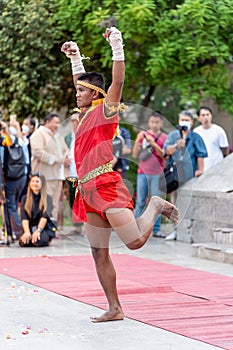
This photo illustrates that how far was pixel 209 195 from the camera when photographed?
12312 millimetres

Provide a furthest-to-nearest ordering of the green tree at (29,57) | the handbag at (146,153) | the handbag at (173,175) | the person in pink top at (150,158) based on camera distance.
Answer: the green tree at (29,57), the handbag at (173,175), the person in pink top at (150,158), the handbag at (146,153)

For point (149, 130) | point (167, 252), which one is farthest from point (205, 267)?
point (149, 130)

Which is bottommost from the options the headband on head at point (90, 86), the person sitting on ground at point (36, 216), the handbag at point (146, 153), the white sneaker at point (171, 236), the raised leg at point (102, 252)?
the white sneaker at point (171, 236)

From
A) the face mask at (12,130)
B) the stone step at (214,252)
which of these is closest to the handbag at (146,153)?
the stone step at (214,252)

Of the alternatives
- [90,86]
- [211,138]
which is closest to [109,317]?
[90,86]

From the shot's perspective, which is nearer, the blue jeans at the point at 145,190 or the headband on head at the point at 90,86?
the headband on head at the point at 90,86

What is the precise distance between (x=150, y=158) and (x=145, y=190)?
77 centimetres

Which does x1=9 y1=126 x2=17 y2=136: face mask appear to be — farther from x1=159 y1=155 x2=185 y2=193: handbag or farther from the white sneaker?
the white sneaker

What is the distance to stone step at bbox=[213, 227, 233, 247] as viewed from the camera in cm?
1126

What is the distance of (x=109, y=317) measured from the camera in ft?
22.5

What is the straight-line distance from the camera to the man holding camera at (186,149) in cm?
1223

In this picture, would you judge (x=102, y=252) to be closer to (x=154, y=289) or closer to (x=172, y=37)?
(x=154, y=289)

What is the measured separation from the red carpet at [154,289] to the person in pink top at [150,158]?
4.24ft

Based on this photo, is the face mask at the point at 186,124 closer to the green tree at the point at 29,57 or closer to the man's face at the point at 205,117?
the man's face at the point at 205,117
